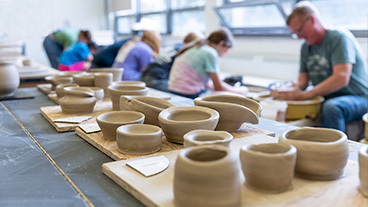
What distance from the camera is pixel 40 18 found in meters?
7.56

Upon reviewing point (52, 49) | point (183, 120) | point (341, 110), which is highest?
point (183, 120)

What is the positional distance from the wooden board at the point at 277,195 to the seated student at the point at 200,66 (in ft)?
7.38

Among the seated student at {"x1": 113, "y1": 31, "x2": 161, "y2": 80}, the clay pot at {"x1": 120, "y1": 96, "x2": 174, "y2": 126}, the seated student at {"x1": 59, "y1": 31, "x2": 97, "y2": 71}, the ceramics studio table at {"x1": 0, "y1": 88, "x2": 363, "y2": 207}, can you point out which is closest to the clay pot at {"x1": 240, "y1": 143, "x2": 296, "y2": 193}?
the ceramics studio table at {"x1": 0, "y1": 88, "x2": 363, "y2": 207}

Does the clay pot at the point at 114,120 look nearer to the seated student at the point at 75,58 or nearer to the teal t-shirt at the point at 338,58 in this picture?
the teal t-shirt at the point at 338,58

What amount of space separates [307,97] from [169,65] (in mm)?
1494

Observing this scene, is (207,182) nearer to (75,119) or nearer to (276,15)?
(75,119)

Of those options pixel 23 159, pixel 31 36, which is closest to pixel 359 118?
pixel 23 159

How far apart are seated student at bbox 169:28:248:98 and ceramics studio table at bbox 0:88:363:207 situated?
5.39 feet

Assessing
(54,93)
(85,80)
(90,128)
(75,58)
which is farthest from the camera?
(75,58)

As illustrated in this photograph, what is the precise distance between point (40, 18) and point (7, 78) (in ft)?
20.6

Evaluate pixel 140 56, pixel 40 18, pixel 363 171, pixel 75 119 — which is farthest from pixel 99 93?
pixel 40 18

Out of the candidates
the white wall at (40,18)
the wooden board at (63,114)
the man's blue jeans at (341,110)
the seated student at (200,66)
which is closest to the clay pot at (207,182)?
the wooden board at (63,114)

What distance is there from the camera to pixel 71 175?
0.91 meters

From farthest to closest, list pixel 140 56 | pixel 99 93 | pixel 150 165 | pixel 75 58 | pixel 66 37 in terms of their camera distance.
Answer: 1. pixel 66 37
2. pixel 75 58
3. pixel 140 56
4. pixel 99 93
5. pixel 150 165
